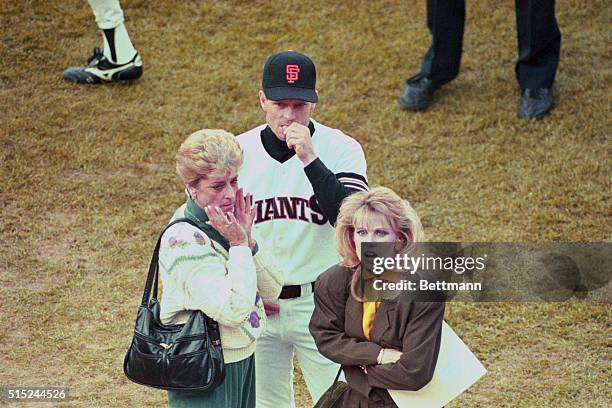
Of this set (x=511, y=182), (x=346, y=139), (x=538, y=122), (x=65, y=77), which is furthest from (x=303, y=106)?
(x=65, y=77)

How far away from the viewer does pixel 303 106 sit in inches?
170

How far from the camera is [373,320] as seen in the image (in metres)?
3.80

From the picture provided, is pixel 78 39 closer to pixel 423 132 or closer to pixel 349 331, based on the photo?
pixel 423 132

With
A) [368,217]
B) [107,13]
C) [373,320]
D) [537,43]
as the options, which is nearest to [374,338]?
[373,320]

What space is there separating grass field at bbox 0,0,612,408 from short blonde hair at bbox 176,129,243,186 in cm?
200

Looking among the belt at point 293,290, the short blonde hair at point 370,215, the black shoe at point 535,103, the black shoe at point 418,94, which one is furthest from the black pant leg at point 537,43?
the short blonde hair at point 370,215

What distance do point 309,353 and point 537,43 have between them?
13.3 ft

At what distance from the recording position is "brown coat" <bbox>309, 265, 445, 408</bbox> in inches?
145

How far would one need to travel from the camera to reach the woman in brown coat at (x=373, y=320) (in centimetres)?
370

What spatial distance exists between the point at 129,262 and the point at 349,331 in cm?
312

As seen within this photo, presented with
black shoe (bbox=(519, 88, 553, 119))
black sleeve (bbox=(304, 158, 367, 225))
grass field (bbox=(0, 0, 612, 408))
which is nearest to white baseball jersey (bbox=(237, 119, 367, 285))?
black sleeve (bbox=(304, 158, 367, 225))

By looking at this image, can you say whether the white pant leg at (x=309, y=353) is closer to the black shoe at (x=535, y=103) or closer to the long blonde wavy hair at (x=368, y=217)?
the long blonde wavy hair at (x=368, y=217)

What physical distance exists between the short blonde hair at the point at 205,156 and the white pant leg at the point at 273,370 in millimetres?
817

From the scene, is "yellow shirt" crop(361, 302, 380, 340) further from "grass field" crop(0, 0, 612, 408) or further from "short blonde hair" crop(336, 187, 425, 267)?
"grass field" crop(0, 0, 612, 408)
